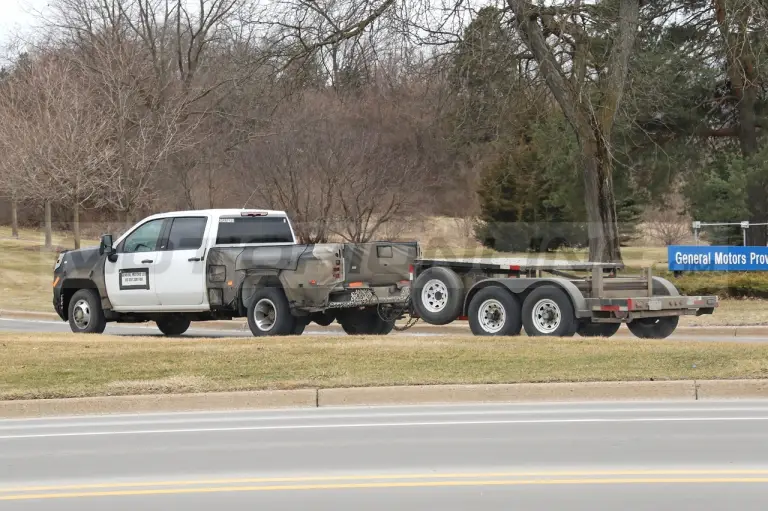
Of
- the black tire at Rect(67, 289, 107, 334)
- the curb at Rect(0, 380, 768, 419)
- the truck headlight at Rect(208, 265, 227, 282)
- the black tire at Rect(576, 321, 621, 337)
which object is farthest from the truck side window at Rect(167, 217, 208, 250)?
the curb at Rect(0, 380, 768, 419)

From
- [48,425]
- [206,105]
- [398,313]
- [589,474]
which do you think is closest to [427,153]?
[206,105]

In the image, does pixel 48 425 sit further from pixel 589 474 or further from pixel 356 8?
pixel 356 8

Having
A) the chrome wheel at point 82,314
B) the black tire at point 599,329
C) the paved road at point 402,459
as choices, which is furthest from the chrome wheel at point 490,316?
the chrome wheel at point 82,314

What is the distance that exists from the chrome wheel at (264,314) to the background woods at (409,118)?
9872 millimetres

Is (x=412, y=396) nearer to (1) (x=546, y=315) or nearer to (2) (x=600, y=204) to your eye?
(1) (x=546, y=315)

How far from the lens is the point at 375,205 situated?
39.5 metres

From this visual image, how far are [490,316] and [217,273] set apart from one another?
169 inches

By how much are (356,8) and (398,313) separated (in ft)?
34.2

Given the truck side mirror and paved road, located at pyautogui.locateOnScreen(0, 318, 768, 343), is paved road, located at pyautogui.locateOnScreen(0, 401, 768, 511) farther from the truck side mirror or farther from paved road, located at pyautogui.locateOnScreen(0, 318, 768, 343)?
paved road, located at pyautogui.locateOnScreen(0, 318, 768, 343)

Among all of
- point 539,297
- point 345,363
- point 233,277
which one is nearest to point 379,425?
point 345,363

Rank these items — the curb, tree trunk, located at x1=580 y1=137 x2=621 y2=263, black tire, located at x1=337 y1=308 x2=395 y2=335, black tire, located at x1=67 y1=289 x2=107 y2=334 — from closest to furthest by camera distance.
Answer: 1. the curb
2. black tire, located at x1=337 y1=308 x2=395 y2=335
3. black tire, located at x1=67 y1=289 x2=107 y2=334
4. tree trunk, located at x1=580 y1=137 x2=621 y2=263

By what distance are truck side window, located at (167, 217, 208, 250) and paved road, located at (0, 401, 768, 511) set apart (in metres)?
6.57

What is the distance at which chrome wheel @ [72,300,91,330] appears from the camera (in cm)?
1893

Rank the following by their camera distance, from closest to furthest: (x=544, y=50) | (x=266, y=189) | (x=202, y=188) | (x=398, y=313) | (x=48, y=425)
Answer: (x=48, y=425)
(x=398, y=313)
(x=544, y=50)
(x=266, y=189)
(x=202, y=188)
